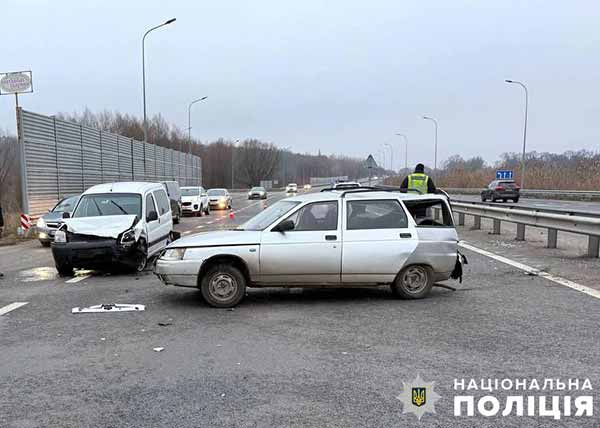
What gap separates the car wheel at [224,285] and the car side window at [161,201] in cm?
479

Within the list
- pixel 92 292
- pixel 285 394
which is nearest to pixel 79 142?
pixel 92 292

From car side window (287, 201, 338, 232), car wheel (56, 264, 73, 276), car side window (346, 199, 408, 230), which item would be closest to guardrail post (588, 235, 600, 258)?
car side window (346, 199, 408, 230)

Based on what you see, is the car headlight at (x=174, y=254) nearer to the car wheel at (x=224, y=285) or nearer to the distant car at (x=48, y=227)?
the car wheel at (x=224, y=285)

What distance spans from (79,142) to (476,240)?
21726 millimetres

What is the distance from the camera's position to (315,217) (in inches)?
273

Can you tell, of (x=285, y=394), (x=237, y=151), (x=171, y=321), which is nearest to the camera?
(x=285, y=394)

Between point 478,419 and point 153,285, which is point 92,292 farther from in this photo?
point 478,419

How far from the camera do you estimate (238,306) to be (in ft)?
22.0

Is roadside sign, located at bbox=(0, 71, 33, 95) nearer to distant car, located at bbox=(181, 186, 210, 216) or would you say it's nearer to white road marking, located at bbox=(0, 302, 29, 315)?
distant car, located at bbox=(181, 186, 210, 216)

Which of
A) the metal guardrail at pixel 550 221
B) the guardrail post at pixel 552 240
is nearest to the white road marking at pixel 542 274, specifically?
the metal guardrail at pixel 550 221

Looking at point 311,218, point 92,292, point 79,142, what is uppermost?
point 79,142

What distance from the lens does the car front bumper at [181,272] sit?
6.62m

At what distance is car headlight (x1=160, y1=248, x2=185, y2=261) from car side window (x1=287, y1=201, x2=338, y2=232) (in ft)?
5.26

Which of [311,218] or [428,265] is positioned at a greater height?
[311,218]
